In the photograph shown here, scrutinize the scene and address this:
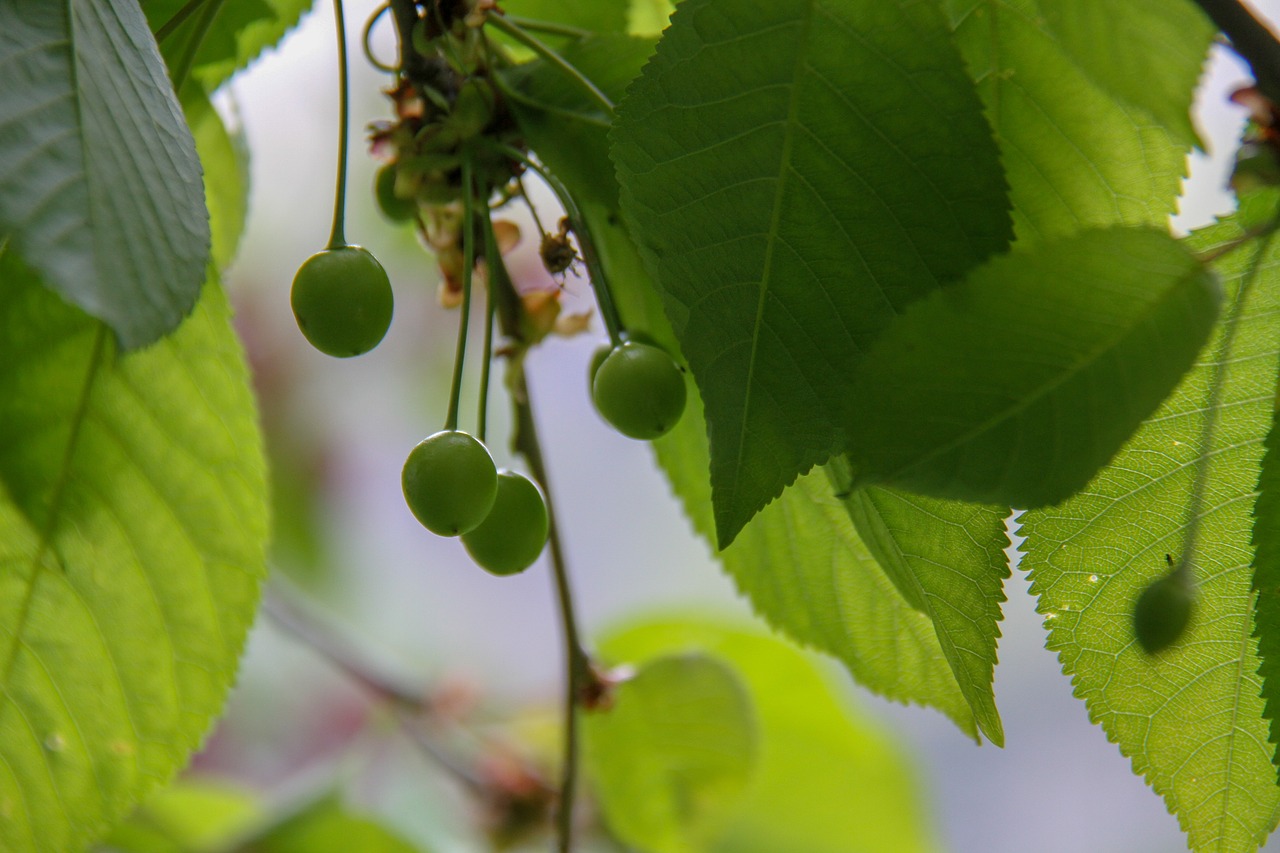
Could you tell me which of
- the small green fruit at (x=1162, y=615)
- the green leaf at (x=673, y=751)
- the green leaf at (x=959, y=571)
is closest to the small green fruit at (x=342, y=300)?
the green leaf at (x=959, y=571)

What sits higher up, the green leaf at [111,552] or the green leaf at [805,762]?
the green leaf at [111,552]

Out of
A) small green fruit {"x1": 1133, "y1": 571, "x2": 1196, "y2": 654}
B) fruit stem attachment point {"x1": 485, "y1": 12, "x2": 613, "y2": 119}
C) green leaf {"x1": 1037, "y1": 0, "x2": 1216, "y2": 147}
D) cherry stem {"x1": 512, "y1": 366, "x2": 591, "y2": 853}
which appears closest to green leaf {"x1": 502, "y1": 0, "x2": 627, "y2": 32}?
fruit stem attachment point {"x1": 485, "y1": 12, "x2": 613, "y2": 119}

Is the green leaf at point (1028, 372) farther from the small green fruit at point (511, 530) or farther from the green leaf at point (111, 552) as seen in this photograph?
the green leaf at point (111, 552)

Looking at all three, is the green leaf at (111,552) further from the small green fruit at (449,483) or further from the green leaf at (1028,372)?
the green leaf at (1028,372)

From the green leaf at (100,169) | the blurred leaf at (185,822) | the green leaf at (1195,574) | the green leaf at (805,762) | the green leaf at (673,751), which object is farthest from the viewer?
the green leaf at (805,762)

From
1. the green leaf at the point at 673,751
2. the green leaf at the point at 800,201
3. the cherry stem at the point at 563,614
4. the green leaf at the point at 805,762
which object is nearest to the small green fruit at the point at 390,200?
the cherry stem at the point at 563,614

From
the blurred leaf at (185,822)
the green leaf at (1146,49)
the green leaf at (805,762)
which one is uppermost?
the green leaf at (1146,49)

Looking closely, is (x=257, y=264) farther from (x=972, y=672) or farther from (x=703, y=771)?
(x=972, y=672)

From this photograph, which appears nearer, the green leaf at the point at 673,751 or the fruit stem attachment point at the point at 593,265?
the fruit stem attachment point at the point at 593,265

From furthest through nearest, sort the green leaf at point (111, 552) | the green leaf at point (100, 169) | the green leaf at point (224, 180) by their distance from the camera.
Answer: the green leaf at point (224, 180), the green leaf at point (111, 552), the green leaf at point (100, 169)

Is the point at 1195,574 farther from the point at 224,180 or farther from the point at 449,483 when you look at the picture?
the point at 224,180
